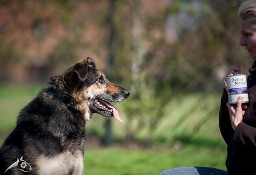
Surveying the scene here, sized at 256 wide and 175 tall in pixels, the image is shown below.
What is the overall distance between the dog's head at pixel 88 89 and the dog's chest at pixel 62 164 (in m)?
0.54

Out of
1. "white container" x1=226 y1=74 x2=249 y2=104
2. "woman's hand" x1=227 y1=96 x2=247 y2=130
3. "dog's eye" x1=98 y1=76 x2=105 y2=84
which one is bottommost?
"woman's hand" x1=227 y1=96 x2=247 y2=130

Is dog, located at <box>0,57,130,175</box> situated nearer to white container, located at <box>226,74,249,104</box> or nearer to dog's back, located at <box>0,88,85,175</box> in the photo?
dog's back, located at <box>0,88,85,175</box>

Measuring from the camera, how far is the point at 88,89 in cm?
A: 614

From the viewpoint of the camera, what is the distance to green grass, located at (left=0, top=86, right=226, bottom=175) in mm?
10148

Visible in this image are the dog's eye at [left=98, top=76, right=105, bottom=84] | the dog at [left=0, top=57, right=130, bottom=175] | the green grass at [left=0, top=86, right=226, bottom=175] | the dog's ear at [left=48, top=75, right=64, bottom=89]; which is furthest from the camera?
the green grass at [left=0, top=86, right=226, bottom=175]

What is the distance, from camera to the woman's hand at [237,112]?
399 cm

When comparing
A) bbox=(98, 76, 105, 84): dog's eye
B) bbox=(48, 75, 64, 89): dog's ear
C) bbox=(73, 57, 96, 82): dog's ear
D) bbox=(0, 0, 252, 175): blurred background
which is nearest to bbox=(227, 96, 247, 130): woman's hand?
bbox=(73, 57, 96, 82): dog's ear

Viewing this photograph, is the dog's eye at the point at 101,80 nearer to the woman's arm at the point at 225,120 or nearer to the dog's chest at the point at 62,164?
the dog's chest at the point at 62,164

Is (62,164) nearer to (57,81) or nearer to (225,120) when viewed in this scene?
(57,81)

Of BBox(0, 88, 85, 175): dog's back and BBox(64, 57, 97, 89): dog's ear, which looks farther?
BBox(64, 57, 97, 89): dog's ear

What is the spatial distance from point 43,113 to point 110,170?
440 centimetres

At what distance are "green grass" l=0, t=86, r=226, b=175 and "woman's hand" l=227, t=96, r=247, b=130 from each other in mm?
5349

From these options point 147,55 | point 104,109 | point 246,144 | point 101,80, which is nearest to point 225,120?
point 246,144

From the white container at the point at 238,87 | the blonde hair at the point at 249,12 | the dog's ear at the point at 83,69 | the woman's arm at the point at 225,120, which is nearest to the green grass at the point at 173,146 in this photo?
the dog's ear at the point at 83,69
